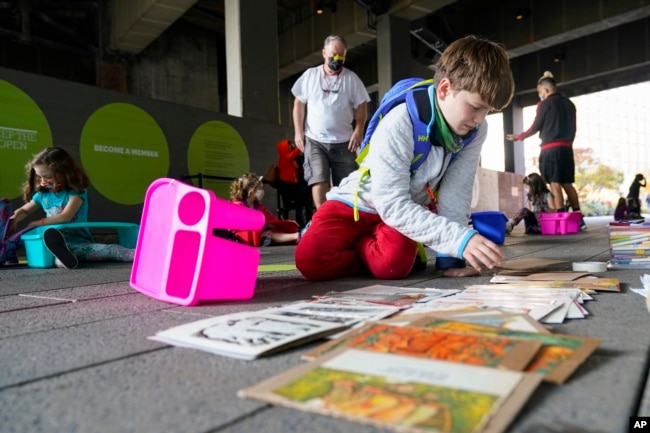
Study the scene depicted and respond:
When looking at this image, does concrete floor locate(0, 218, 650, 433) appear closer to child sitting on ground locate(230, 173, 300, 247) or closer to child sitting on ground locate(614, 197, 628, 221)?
child sitting on ground locate(230, 173, 300, 247)

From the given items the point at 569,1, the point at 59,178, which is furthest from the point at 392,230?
the point at 569,1

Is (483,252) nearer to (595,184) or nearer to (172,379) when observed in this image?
(172,379)

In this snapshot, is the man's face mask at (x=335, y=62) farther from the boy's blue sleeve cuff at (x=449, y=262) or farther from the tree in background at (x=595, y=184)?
the tree in background at (x=595, y=184)

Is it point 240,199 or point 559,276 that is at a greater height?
point 240,199

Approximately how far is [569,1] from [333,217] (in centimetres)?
834

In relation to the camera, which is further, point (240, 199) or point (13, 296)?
point (240, 199)

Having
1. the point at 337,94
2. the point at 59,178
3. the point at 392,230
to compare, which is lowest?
the point at 392,230

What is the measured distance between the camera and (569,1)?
8.17 metres

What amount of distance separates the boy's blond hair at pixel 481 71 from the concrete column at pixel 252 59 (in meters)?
4.57

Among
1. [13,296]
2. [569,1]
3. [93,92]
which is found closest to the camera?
[13,296]

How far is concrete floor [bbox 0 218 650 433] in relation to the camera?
1.71 ft

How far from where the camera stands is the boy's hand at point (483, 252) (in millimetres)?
1208

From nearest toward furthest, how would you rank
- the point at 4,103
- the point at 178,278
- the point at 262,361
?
the point at 262,361 < the point at 178,278 < the point at 4,103

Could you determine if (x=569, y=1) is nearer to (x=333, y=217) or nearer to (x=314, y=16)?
(x=314, y=16)
